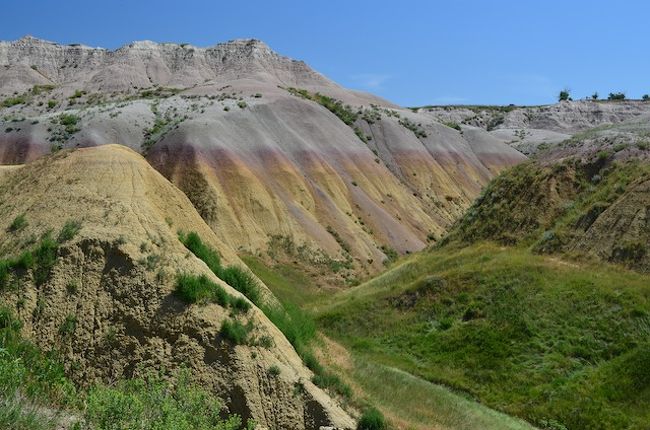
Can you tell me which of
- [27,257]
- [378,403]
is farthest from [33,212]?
[378,403]

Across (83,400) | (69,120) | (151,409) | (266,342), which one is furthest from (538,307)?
(69,120)

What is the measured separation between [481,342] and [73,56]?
106086 mm

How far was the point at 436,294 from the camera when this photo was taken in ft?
95.9

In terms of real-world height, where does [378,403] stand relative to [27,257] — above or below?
below

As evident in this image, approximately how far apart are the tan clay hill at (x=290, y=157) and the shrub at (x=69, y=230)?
27.9m

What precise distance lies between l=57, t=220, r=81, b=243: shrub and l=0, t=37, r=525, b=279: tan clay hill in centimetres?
2786

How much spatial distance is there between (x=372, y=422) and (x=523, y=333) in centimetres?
1288

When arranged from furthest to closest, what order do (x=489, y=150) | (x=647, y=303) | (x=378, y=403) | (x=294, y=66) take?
1. (x=294, y=66)
2. (x=489, y=150)
3. (x=647, y=303)
4. (x=378, y=403)

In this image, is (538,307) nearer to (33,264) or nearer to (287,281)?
(287,281)

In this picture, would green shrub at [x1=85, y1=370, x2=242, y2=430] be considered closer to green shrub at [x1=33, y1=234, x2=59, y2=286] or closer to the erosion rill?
the erosion rill

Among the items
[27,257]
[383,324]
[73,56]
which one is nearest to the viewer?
[27,257]

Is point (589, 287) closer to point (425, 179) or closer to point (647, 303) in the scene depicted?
point (647, 303)

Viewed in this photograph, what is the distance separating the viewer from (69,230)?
1448 centimetres

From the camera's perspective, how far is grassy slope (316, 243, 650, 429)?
811 inches
